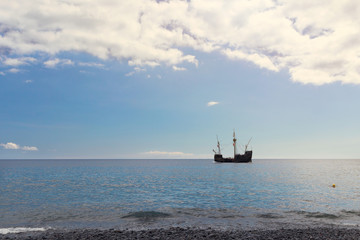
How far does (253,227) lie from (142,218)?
11088mm

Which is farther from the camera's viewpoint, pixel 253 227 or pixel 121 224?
pixel 121 224

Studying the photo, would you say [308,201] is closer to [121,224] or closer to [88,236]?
[121,224]

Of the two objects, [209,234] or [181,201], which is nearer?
[209,234]

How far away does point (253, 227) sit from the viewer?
69.6 feet

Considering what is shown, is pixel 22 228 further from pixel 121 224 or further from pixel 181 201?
pixel 181 201

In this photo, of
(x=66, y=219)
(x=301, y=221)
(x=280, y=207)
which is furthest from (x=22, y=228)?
(x=280, y=207)

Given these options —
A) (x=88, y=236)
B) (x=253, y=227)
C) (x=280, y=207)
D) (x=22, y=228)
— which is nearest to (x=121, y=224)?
(x=88, y=236)

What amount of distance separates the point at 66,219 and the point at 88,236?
30.9 ft

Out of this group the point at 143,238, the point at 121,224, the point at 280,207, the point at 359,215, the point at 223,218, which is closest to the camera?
the point at 143,238

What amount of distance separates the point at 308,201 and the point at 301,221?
13375 mm

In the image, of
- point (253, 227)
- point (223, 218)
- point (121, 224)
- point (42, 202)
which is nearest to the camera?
point (253, 227)

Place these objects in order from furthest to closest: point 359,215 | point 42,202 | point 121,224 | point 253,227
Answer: point 42,202
point 359,215
point 121,224
point 253,227

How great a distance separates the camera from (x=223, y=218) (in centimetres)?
2478

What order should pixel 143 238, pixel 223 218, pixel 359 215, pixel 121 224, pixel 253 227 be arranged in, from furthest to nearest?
1. pixel 359 215
2. pixel 223 218
3. pixel 121 224
4. pixel 253 227
5. pixel 143 238
